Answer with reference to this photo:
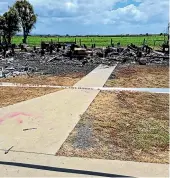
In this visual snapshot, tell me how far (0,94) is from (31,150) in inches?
252

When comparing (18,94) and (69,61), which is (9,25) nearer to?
(69,61)

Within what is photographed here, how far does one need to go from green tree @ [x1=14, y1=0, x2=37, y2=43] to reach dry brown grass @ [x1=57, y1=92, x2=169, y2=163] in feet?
178

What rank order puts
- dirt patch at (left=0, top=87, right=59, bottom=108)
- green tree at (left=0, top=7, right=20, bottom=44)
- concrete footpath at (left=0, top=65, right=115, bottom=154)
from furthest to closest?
green tree at (left=0, top=7, right=20, bottom=44), dirt patch at (left=0, top=87, right=59, bottom=108), concrete footpath at (left=0, top=65, right=115, bottom=154)

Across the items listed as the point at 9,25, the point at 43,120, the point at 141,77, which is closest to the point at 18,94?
the point at 43,120

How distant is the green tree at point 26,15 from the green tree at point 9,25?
9.87 meters

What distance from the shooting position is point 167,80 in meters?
17.8

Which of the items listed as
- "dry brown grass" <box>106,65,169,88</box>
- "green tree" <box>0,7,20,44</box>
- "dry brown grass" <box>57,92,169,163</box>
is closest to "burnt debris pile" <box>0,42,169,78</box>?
"dry brown grass" <box>106,65,169,88</box>

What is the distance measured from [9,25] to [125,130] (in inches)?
1852

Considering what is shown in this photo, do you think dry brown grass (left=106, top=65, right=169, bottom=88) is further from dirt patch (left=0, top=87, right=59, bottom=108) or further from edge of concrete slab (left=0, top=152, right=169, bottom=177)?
edge of concrete slab (left=0, top=152, right=169, bottom=177)

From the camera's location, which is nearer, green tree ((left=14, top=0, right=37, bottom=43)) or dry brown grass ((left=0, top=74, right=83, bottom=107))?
dry brown grass ((left=0, top=74, right=83, bottom=107))

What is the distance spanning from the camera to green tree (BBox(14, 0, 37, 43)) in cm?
6481

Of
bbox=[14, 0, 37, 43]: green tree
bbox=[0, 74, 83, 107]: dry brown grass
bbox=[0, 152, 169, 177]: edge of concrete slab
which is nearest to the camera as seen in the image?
bbox=[0, 152, 169, 177]: edge of concrete slab

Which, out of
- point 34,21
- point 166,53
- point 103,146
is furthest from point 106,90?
point 34,21

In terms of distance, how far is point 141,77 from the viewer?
1875cm
